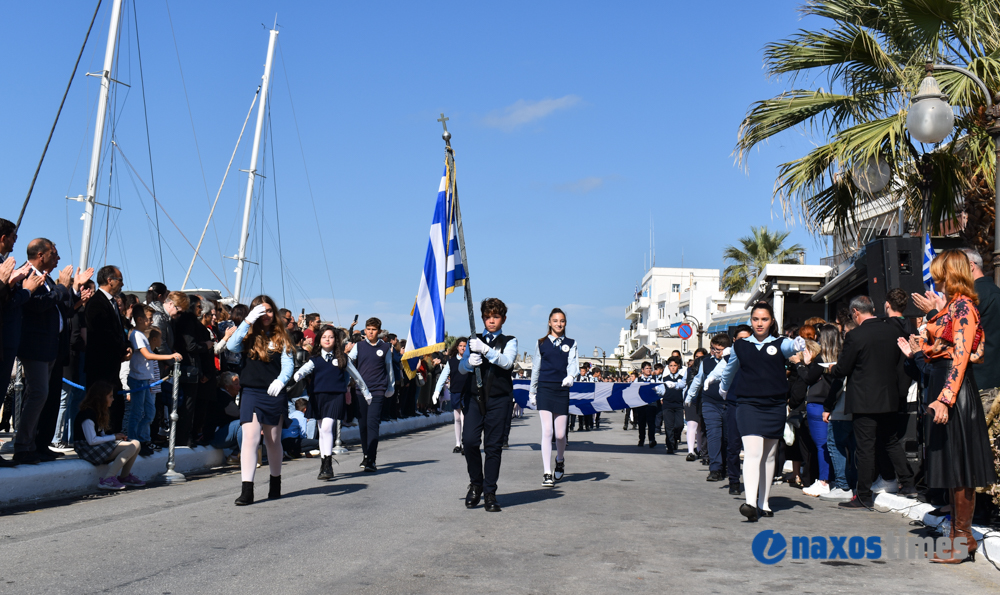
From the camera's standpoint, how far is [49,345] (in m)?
8.15

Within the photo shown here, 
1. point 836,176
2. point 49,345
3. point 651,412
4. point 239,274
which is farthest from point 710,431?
point 239,274

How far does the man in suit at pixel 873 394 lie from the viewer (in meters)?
8.41

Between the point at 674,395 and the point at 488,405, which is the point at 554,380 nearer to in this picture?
the point at 488,405

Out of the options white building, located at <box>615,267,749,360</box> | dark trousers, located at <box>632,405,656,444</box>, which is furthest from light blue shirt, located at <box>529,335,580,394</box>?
white building, located at <box>615,267,749,360</box>

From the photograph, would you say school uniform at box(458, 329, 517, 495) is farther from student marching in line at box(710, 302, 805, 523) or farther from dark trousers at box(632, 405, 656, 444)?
dark trousers at box(632, 405, 656, 444)

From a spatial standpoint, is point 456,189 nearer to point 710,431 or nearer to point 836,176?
point 710,431

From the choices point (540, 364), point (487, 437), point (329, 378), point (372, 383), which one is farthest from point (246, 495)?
point (540, 364)

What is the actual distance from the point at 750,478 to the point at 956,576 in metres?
2.32

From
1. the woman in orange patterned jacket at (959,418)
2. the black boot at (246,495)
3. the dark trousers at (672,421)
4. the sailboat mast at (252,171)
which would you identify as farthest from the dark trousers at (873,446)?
the sailboat mast at (252,171)

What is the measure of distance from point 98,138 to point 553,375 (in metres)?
14.6

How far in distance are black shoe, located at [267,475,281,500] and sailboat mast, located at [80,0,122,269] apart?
1323 cm

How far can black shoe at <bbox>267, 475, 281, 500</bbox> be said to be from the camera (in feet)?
27.8

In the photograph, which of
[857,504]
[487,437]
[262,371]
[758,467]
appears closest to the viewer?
[758,467]

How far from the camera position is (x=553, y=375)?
430 inches
